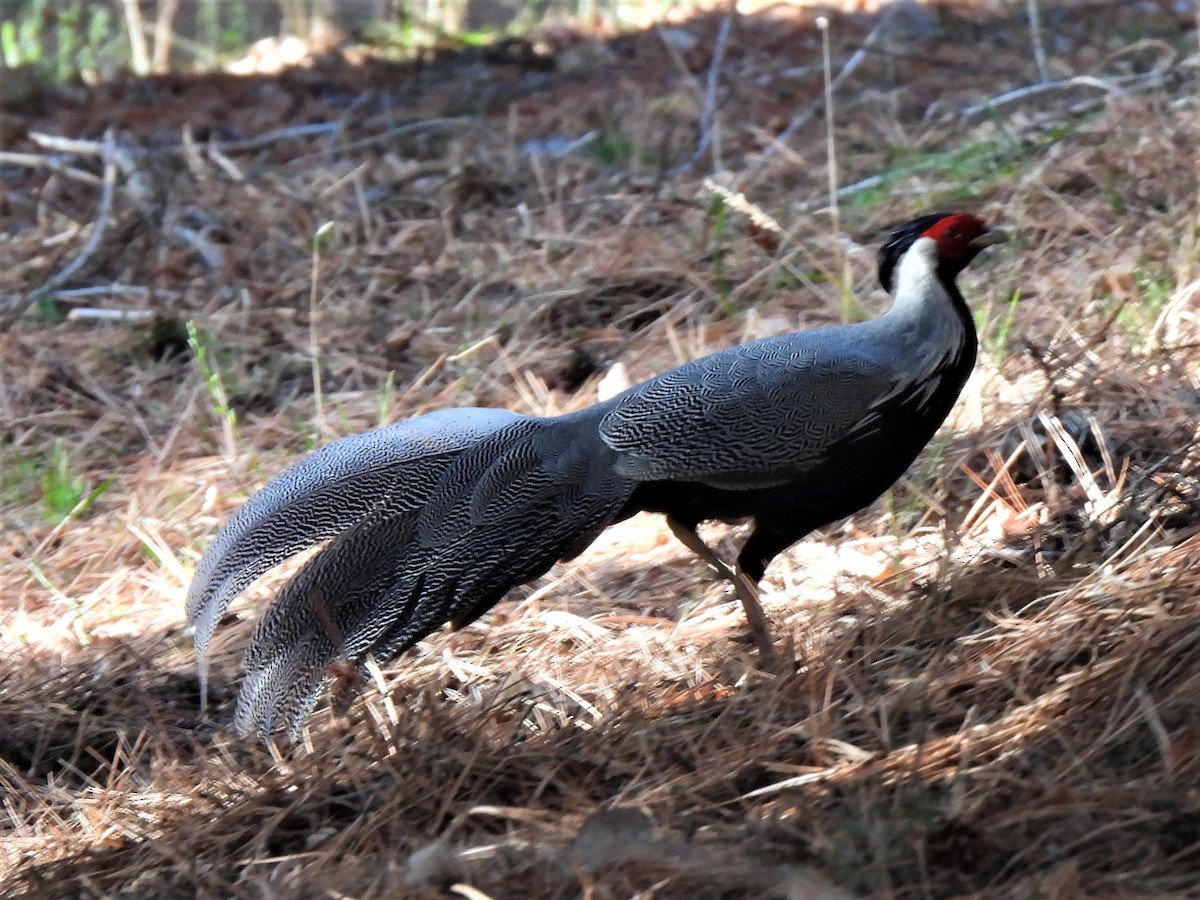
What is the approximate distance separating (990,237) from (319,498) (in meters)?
1.72

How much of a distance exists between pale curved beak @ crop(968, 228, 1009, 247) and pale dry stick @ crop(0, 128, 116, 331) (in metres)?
3.94

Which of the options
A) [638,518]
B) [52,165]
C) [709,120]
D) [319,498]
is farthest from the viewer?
[709,120]

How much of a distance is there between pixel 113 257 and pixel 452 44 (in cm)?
332

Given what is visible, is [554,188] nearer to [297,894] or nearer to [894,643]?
[894,643]

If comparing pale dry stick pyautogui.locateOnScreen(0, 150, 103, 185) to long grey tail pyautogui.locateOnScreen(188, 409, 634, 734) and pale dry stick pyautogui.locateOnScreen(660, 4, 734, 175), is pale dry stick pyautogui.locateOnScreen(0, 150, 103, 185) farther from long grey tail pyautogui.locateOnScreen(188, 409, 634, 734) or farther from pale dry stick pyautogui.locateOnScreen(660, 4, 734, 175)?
long grey tail pyautogui.locateOnScreen(188, 409, 634, 734)

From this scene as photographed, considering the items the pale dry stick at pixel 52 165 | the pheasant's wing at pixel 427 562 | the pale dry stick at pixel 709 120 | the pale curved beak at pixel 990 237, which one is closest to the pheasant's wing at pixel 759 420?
the pheasant's wing at pixel 427 562

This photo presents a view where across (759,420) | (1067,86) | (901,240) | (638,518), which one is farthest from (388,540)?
(1067,86)

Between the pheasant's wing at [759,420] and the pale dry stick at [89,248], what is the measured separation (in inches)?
136

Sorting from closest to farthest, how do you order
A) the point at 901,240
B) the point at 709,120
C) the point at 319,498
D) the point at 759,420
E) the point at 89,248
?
the point at 319,498 < the point at 759,420 < the point at 901,240 < the point at 89,248 < the point at 709,120

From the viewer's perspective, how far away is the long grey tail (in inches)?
125

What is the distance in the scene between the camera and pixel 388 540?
10.8ft

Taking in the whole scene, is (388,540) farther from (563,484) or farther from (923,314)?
(923,314)

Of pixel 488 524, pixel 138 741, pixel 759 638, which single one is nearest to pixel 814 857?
pixel 759 638

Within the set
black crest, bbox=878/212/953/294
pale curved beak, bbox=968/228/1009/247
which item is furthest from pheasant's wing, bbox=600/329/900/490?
pale curved beak, bbox=968/228/1009/247
